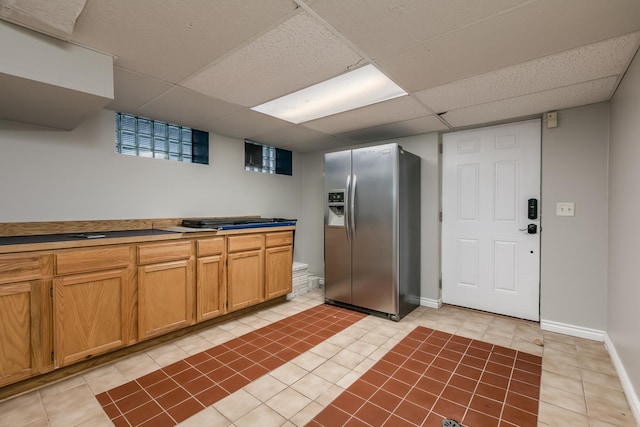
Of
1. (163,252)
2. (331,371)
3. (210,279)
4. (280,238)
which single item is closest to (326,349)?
(331,371)

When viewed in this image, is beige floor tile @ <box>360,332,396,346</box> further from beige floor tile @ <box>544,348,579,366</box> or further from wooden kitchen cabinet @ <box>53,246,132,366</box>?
wooden kitchen cabinet @ <box>53,246,132,366</box>

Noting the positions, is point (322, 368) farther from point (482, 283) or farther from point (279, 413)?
point (482, 283)

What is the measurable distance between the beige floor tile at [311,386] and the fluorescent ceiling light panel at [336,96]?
7.53 feet

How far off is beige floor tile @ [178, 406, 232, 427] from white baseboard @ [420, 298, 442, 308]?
9.09 feet

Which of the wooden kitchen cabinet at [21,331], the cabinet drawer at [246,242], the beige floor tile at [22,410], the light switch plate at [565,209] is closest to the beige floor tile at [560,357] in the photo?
the light switch plate at [565,209]

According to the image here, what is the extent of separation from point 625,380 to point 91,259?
3832 millimetres

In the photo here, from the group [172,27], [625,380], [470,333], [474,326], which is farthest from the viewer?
[474,326]

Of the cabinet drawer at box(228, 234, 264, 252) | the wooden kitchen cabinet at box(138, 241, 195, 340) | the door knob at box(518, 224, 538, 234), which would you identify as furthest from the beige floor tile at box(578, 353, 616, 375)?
the wooden kitchen cabinet at box(138, 241, 195, 340)

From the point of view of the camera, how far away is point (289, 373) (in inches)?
85.4

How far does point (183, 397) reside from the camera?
73.9 inches

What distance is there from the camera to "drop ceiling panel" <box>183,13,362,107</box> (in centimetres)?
166

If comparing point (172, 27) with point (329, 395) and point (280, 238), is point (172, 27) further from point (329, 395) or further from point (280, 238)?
point (280, 238)

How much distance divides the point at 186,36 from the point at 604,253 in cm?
378

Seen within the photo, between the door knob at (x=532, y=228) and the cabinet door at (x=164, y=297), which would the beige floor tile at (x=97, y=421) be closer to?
the cabinet door at (x=164, y=297)
